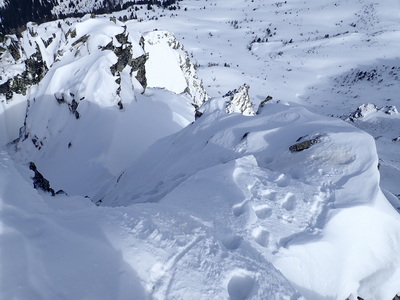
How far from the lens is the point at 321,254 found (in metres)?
6.51

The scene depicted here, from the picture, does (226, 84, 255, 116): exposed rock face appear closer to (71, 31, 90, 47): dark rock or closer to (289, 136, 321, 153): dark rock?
(289, 136, 321, 153): dark rock

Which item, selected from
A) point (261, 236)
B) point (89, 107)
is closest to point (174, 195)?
point (261, 236)

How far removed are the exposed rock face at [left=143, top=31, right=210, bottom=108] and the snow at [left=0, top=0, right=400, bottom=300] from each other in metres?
7.67

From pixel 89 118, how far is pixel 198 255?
18.5 meters

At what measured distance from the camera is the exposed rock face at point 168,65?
3675cm

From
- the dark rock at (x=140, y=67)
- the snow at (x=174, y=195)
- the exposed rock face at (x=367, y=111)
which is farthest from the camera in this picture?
the exposed rock face at (x=367, y=111)

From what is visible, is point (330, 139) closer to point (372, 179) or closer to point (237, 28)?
point (372, 179)

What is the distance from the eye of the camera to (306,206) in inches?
294

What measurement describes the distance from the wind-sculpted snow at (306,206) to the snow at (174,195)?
0.04 meters

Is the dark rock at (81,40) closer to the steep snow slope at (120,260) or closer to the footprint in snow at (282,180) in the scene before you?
the steep snow slope at (120,260)

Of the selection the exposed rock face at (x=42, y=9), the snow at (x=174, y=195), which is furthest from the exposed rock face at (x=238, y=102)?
the exposed rock face at (x=42, y=9)

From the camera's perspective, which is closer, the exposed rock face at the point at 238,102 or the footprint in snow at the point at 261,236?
the footprint in snow at the point at 261,236

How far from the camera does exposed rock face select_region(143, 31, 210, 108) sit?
121 ft

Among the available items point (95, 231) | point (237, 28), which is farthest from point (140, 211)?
point (237, 28)
